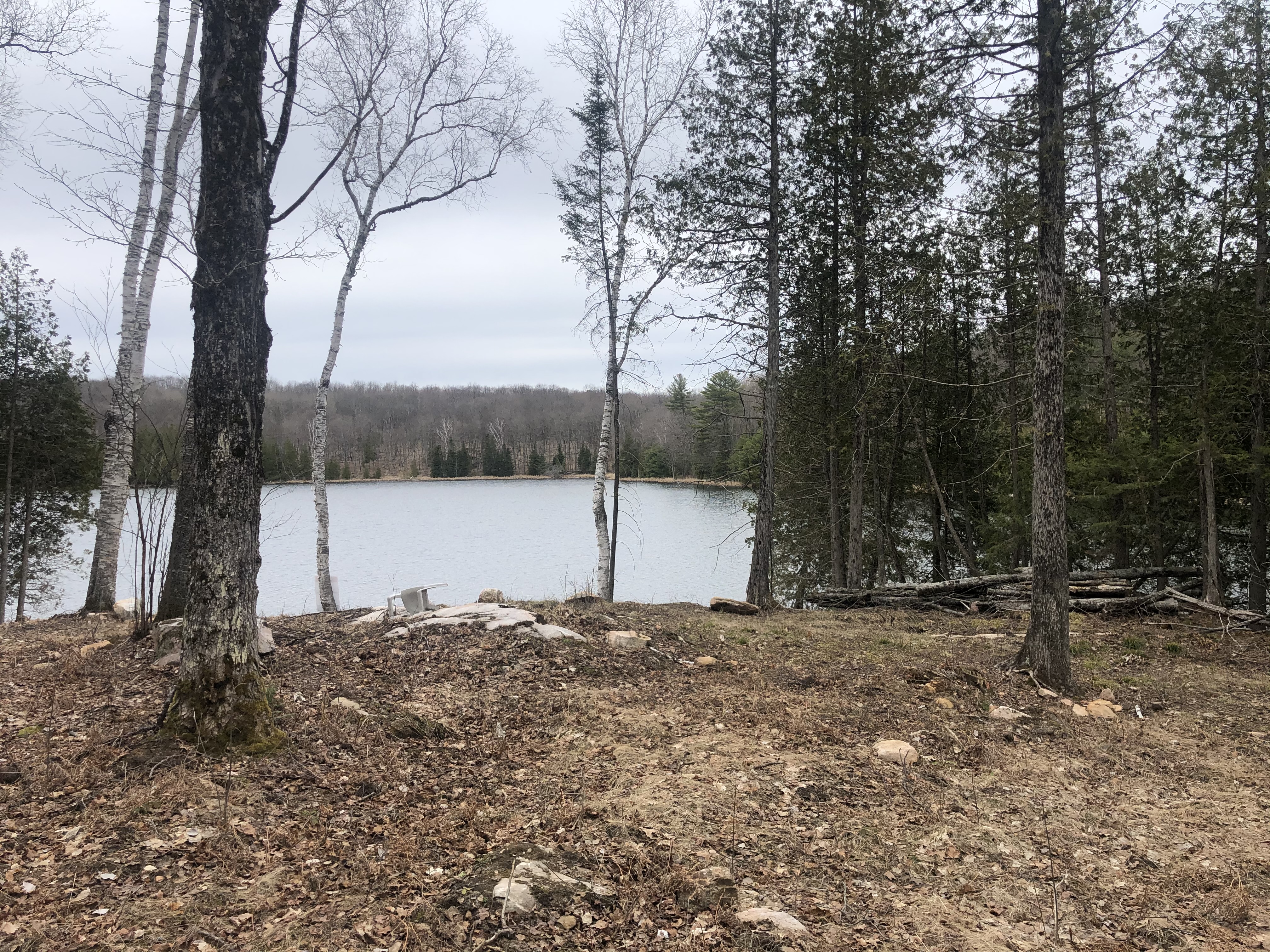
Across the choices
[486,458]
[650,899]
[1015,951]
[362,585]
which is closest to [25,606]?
[362,585]

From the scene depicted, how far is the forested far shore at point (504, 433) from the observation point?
26.0m

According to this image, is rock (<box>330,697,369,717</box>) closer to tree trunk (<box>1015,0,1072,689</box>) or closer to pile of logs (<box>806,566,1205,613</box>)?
tree trunk (<box>1015,0,1072,689</box>)

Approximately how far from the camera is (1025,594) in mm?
11469

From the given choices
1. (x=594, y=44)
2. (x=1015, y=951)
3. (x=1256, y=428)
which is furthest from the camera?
(x=594, y=44)

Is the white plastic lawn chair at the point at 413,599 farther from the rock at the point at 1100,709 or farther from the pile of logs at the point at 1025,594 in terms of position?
the pile of logs at the point at 1025,594

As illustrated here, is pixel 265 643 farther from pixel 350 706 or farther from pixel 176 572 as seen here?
pixel 350 706

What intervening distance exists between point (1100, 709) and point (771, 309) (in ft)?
25.3

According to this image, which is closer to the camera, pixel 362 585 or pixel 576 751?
pixel 576 751

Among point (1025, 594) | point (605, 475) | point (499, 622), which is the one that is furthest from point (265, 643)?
point (1025, 594)

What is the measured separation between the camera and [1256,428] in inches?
432

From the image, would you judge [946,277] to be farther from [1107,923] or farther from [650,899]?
[650,899]

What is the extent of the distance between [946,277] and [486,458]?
2530 inches

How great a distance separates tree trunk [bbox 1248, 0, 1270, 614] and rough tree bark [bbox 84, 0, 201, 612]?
46.9ft

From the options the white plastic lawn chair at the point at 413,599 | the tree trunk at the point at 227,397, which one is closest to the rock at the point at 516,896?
the tree trunk at the point at 227,397
